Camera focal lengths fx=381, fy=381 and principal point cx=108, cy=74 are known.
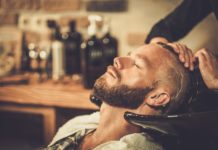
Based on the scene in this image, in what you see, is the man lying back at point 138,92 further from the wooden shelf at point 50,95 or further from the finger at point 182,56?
the wooden shelf at point 50,95

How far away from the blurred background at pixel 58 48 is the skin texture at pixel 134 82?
0.84 m

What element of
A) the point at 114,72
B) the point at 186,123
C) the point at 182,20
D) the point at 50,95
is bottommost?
the point at 50,95

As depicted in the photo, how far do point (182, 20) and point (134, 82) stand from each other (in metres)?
0.70

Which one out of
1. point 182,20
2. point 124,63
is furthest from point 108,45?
point 124,63

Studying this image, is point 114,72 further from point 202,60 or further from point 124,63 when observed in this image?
point 202,60

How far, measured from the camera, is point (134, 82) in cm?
141

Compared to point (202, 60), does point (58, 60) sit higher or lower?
lower

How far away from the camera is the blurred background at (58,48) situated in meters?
2.44

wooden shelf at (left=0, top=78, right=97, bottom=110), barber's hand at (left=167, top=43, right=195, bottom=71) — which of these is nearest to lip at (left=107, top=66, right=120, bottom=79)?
barber's hand at (left=167, top=43, right=195, bottom=71)

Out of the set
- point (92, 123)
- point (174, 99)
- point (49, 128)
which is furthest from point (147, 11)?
point (174, 99)

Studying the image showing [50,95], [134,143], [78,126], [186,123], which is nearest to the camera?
[186,123]

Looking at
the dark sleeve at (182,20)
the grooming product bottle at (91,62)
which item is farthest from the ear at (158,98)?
the grooming product bottle at (91,62)

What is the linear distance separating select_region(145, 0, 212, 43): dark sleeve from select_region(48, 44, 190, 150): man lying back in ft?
1.60

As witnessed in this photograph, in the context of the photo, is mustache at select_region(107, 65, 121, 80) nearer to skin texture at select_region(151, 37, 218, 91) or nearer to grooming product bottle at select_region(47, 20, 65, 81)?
skin texture at select_region(151, 37, 218, 91)
